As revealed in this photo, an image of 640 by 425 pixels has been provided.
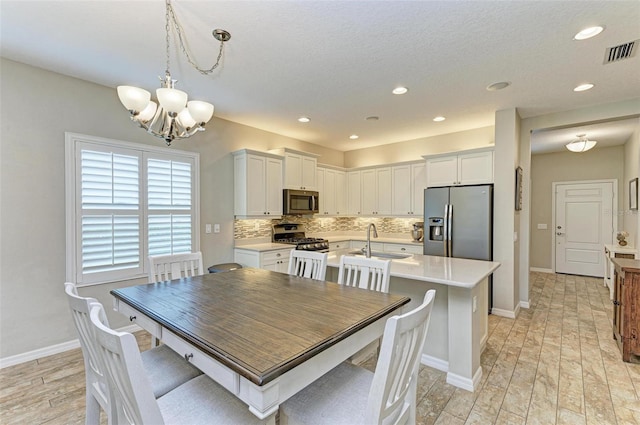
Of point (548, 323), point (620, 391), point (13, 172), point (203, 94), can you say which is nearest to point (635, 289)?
point (620, 391)

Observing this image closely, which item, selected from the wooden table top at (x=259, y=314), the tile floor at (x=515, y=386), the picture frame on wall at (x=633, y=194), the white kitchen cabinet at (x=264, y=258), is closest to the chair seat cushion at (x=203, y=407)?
the wooden table top at (x=259, y=314)

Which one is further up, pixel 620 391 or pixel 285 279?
pixel 285 279

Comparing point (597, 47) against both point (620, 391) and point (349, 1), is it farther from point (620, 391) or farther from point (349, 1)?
point (620, 391)

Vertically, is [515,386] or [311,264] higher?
[311,264]

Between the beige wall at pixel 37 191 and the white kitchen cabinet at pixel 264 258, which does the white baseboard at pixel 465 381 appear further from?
the beige wall at pixel 37 191

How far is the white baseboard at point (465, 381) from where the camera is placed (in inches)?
88.1

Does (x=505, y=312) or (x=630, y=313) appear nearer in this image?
(x=630, y=313)

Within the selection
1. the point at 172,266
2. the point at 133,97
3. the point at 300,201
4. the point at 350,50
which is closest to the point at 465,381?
the point at 172,266

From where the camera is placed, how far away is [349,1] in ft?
6.02

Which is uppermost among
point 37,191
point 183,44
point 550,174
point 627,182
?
point 183,44

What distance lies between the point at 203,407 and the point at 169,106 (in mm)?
1710

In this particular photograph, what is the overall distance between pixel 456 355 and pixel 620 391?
1.28 meters

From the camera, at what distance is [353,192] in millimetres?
6004

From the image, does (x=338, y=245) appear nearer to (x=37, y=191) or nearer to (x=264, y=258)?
(x=264, y=258)
